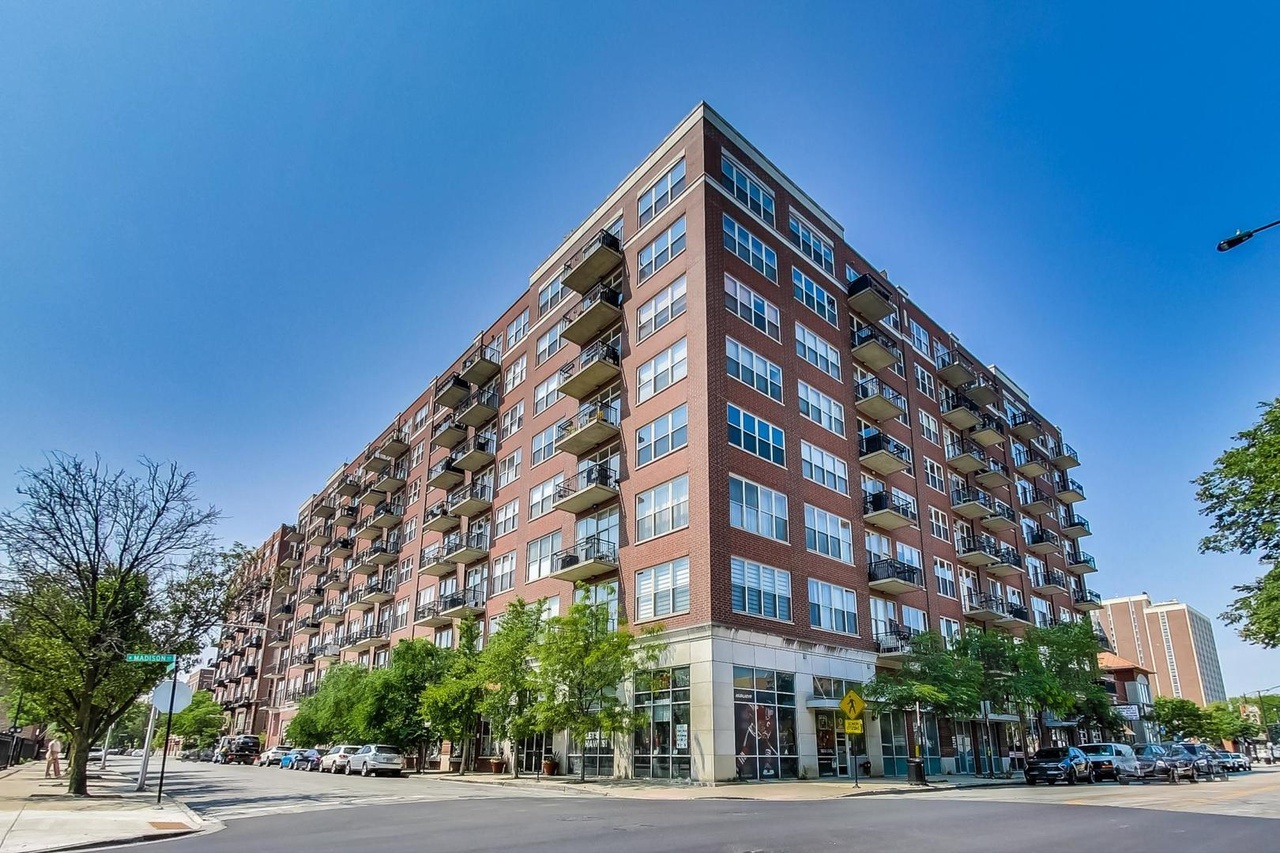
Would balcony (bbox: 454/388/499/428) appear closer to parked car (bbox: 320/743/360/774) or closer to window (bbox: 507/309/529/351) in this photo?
window (bbox: 507/309/529/351)

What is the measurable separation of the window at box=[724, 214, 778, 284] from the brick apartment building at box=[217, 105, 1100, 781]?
0.45 ft

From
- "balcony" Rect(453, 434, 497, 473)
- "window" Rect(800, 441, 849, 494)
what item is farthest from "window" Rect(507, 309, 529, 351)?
"window" Rect(800, 441, 849, 494)

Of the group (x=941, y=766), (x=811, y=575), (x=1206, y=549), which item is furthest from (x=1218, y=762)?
(x=811, y=575)

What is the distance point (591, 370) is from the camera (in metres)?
38.4

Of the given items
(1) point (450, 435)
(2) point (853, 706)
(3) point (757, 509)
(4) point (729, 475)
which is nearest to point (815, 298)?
(3) point (757, 509)

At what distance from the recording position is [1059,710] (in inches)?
1572

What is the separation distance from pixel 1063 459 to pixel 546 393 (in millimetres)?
46524

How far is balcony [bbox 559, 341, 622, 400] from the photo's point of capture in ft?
125

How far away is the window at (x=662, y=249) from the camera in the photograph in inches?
1441

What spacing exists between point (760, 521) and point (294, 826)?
20.8 m

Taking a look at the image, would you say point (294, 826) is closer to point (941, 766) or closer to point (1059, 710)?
point (941, 766)

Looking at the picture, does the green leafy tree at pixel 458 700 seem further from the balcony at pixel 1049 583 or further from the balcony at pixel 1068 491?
the balcony at pixel 1068 491

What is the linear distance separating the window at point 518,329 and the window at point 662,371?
1545 centimetres

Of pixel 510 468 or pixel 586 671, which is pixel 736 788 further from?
pixel 510 468
